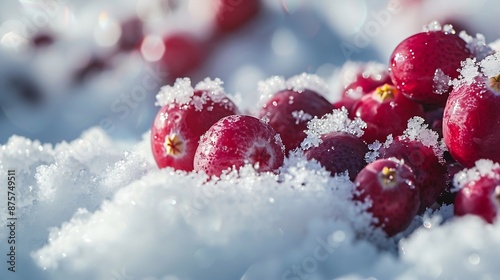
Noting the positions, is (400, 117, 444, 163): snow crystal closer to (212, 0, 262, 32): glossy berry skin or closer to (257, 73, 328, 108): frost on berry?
(257, 73, 328, 108): frost on berry

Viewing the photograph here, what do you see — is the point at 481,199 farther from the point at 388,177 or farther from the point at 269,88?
the point at 269,88

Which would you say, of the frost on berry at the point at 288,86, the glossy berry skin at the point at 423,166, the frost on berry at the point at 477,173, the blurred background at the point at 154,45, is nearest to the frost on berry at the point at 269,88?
the frost on berry at the point at 288,86

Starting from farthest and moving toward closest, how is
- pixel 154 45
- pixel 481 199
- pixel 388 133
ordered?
pixel 154 45 < pixel 388 133 < pixel 481 199

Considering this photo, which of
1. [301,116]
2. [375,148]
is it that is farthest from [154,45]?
[375,148]

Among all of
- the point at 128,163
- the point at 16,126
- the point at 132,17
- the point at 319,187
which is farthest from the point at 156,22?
the point at 319,187

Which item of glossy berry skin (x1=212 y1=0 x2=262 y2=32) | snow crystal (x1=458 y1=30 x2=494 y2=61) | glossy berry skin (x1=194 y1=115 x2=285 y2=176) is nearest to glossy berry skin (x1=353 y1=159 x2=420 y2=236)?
glossy berry skin (x1=194 y1=115 x2=285 y2=176)

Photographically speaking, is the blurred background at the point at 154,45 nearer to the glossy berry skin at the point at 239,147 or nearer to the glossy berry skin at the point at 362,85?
the glossy berry skin at the point at 362,85

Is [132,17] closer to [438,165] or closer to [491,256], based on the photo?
[438,165]
